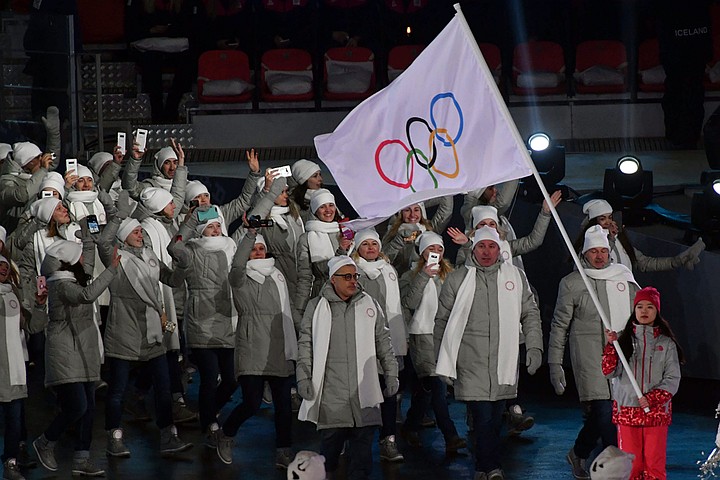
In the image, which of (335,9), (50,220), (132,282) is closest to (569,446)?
(132,282)

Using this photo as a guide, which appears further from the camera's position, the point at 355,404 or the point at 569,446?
the point at 569,446

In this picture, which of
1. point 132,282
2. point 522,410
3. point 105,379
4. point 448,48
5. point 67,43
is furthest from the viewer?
point 67,43

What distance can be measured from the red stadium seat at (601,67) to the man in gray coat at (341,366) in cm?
955

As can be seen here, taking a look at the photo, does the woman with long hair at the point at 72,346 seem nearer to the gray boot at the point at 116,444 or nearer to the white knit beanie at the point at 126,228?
the gray boot at the point at 116,444

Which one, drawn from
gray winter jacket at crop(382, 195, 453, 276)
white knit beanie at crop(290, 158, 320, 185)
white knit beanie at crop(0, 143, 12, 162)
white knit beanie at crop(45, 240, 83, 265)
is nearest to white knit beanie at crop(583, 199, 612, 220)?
gray winter jacket at crop(382, 195, 453, 276)

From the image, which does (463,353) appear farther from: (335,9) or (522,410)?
(335,9)

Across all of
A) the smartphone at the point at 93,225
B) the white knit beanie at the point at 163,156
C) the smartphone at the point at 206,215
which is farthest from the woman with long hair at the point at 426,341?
the white knit beanie at the point at 163,156

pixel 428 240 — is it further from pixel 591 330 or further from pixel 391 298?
pixel 591 330

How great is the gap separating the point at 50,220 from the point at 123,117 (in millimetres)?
7139

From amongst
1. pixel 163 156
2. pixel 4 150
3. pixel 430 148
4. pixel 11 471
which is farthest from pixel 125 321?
pixel 4 150

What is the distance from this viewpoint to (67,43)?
56.1 feet

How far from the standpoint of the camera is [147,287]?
1100 centimetres

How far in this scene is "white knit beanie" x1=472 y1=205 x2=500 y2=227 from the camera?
1145cm

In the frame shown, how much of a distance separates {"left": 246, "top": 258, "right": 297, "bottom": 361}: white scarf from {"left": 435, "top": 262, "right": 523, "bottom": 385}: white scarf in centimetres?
117
